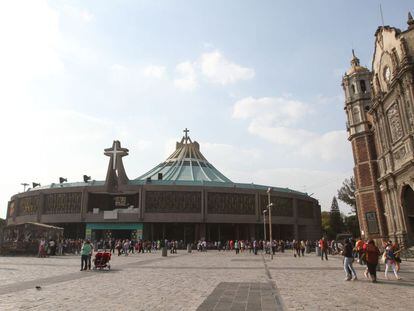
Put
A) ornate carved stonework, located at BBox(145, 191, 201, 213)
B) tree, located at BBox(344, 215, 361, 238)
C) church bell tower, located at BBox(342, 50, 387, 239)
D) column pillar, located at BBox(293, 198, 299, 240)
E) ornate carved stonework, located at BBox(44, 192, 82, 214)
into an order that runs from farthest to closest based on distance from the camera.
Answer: tree, located at BBox(344, 215, 361, 238) < column pillar, located at BBox(293, 198, 299, 240) < ornate carved stonework, located at BBox(44, 192, 82, 214) < ornate carved stonework, located at BBox(145, 191, 201, 213) < church bell tower, located at BBox(342, 50, 387, 239)

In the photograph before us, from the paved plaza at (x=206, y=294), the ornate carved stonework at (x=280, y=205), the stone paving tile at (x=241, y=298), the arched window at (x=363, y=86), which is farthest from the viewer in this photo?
the ornate carved stonework at (x=280, y=205)

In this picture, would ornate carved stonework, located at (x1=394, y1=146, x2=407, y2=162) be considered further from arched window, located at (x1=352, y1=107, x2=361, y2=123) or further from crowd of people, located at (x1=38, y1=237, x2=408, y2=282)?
arched window, located at (x1=352, y1=107, x2=361, y2=123)

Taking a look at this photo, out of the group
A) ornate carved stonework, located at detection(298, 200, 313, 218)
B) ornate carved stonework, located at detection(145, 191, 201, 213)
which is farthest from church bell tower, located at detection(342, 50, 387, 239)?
ornate carved stonework, located at detection(145, 191, 201, 213)

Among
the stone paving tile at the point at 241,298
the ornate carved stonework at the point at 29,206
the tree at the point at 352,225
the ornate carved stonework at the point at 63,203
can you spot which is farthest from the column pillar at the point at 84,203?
the tree at the point at 352,225

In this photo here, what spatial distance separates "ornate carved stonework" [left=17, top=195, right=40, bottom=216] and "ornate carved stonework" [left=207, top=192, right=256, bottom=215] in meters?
28.1

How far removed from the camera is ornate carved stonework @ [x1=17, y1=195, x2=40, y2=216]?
5534 centimetres

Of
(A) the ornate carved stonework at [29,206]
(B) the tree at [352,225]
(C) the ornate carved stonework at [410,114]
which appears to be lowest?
(B) the tree at [352,225]

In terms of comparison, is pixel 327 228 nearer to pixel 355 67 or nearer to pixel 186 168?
pixel 186 168

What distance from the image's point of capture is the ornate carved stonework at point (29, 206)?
55.3 m

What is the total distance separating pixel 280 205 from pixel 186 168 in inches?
721

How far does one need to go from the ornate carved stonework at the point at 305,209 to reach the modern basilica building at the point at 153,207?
215 cm

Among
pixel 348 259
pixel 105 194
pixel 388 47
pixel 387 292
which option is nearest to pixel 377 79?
pixel 388 47

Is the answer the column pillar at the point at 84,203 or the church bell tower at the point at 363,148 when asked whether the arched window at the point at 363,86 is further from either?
the column pillar at the point at 84,203

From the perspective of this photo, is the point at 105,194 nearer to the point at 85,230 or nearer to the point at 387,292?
the point at 85,230
